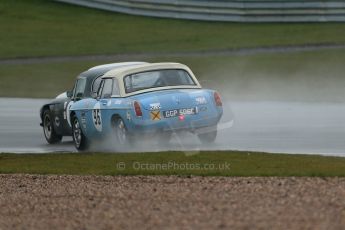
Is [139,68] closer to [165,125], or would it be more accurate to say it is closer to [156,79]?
[156,79]

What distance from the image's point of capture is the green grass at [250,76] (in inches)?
1113

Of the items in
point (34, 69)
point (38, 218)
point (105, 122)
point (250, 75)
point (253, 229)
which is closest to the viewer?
point (253, 229)

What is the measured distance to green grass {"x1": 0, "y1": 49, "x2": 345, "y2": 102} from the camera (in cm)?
2827

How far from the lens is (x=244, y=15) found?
38.8 m

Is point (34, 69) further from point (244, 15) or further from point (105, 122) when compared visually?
point (105, 122)

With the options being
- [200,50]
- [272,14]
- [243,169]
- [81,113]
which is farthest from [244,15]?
[243,169]

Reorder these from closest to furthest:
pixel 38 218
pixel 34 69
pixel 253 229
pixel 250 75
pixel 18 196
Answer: pixel 253 229 → pixel 38 218 → pixel 18 196 → pixel 250 75 → pixel 34 69

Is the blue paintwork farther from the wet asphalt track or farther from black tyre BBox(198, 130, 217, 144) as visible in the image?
black tyre BBox(198, 130, 217, 144)

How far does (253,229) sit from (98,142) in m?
8.85

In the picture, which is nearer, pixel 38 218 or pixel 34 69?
pixel 38 218

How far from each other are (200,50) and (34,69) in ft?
17.9

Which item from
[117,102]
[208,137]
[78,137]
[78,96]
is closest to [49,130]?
[78,96]

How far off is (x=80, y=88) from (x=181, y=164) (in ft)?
14.0

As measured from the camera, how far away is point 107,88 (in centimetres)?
1833
